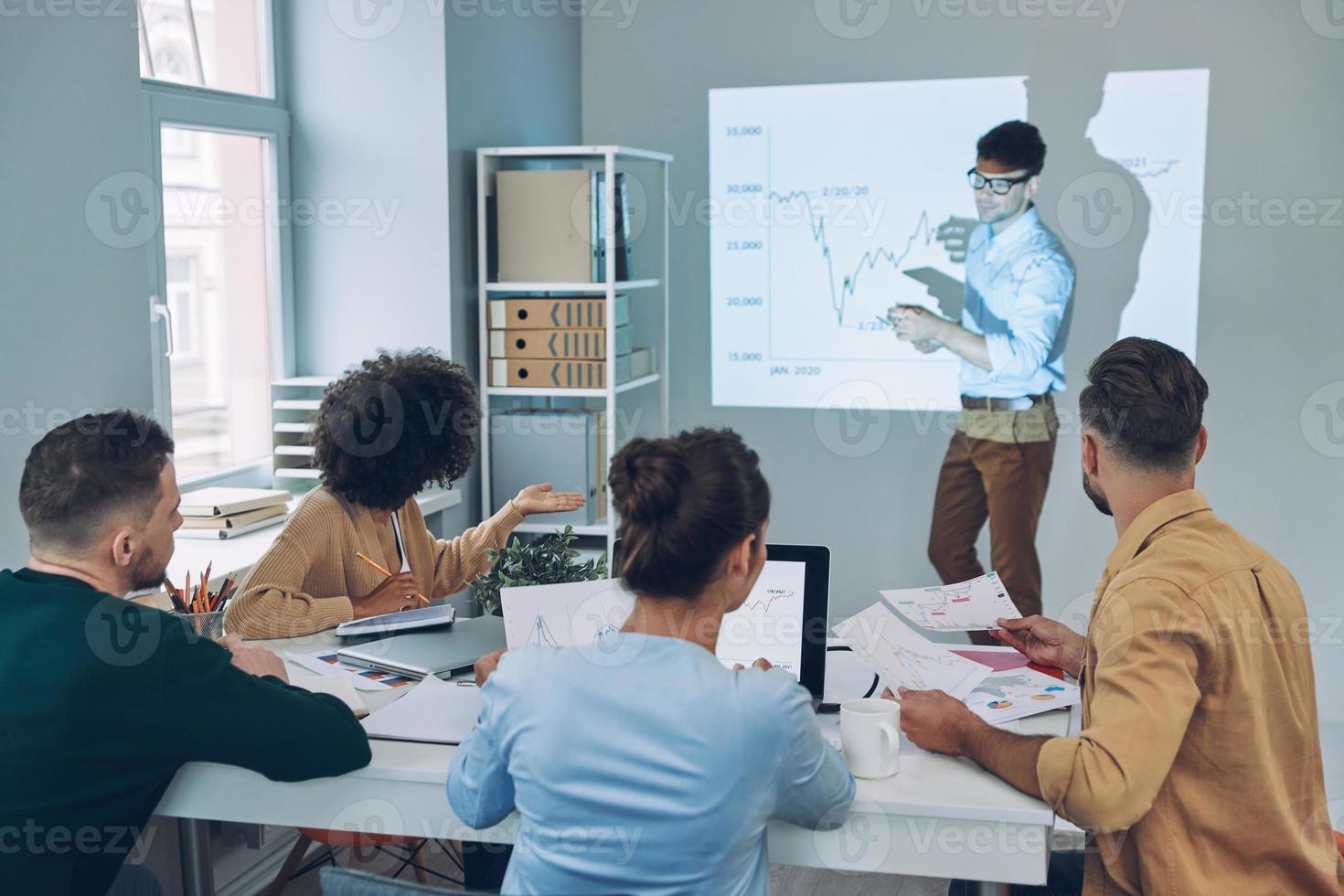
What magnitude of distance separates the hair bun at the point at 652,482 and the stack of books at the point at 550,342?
2.20 meters

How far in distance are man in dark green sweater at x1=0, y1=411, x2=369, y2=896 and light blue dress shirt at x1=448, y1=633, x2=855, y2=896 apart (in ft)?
1.31

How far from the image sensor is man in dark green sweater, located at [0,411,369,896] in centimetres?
152

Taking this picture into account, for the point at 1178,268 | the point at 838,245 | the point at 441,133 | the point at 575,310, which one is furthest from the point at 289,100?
the point at 1178,268

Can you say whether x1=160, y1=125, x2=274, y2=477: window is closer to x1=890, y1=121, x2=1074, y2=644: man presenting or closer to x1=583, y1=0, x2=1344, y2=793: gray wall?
x1=583, y1=0, x2=1344, y2=793: gray wall

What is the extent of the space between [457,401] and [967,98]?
2298mm

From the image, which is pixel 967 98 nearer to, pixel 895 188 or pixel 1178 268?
pixel 895 188

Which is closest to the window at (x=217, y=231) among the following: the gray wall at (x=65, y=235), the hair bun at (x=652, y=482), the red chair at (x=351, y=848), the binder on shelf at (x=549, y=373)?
the gray wall at (x=65, y=235)

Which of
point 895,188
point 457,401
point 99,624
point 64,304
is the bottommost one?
point 99,624

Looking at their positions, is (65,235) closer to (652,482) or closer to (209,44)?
(209,44)

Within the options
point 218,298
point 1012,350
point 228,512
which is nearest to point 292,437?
point 218,298

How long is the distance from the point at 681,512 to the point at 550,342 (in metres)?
2.30

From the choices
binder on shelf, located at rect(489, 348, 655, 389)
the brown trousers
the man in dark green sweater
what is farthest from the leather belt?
the man in dark green sweater

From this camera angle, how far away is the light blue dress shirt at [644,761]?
4.26ft

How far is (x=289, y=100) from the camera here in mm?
3557
